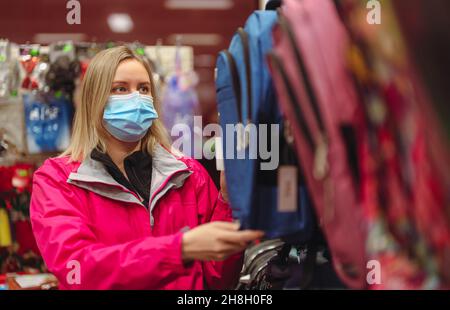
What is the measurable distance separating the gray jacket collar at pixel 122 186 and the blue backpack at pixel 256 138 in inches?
15.8

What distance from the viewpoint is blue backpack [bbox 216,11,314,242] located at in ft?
A: 3.64

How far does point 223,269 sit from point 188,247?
0.37m

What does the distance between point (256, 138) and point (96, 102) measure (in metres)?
0.61

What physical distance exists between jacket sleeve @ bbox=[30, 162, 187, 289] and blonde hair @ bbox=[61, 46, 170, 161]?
11 centimetres

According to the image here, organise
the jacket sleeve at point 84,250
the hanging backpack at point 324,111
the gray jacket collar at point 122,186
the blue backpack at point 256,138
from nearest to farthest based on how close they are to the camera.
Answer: the hanging backpack at point 324,111 < the blue backpack at point 256,138 < the jacket sleeve at point 84,250 < the gray jacket collar at point 122,186

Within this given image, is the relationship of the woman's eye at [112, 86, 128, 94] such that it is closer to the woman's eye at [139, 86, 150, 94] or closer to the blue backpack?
the woman's eye at [139, 86, 150, 94]

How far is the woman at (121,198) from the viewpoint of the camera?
1289mm

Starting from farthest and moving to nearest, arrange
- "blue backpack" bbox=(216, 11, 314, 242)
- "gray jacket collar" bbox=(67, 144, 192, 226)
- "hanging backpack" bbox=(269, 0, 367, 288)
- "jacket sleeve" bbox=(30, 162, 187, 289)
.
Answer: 1. "gray jacket collar" bbox=(67, 144, 192, 226)
2. "jacket sleeve" bbox=(30, 162, 187, 289)
3. "blue backpack" bbox=(216, 11, 314, 242)
4. "hanging backpack" bbox=(269, 0, 367, 288)

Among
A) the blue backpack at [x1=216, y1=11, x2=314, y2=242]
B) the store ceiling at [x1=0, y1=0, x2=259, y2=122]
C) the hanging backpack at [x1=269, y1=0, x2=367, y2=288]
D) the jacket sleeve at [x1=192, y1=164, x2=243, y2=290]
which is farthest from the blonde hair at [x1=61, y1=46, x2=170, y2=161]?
the store ceiling at [x1=0, y1=0, x2=259, y2=122]

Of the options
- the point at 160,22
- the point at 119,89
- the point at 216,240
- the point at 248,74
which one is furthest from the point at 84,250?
the point at 160,22

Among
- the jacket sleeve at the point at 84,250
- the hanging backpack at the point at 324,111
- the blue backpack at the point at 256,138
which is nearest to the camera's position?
the hanging backpack at the point at 324,111

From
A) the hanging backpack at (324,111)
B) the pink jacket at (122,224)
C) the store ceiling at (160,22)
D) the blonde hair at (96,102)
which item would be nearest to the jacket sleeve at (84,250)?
the pink jacket at (122,224)

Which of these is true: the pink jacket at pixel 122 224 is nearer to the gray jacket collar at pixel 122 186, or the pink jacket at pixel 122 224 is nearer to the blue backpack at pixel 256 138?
the gray jacket collar at pixel 122 186

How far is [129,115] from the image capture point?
59.7 inches
